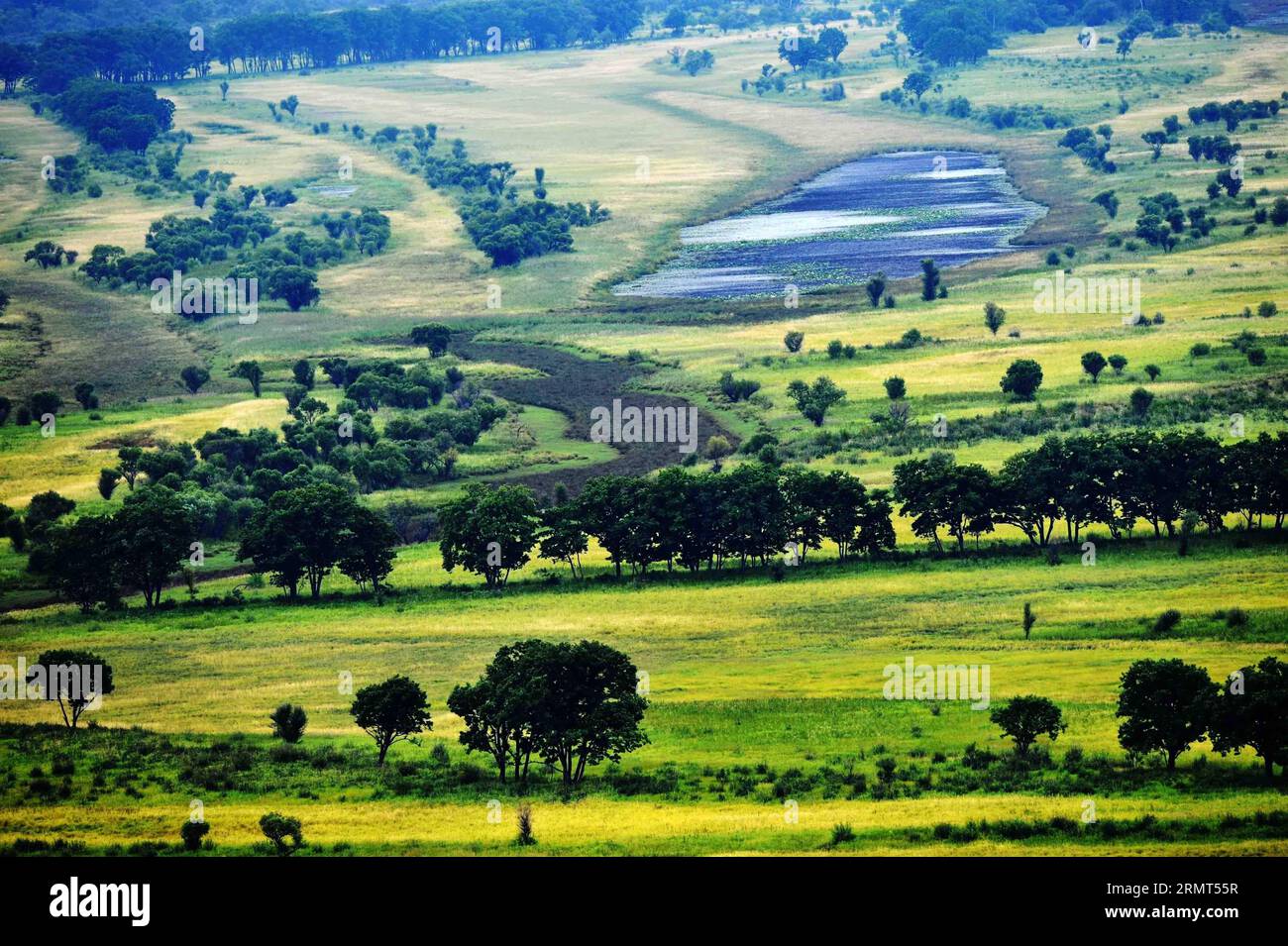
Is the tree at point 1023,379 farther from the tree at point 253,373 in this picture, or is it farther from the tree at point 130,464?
the tree at point 253,373

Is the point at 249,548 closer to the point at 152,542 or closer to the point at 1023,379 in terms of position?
the point at 152,542

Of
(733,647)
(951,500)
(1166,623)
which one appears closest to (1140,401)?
(951,500)

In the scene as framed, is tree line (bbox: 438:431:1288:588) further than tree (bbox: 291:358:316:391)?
No

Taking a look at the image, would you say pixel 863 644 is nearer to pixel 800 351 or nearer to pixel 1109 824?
pixel 1109 824

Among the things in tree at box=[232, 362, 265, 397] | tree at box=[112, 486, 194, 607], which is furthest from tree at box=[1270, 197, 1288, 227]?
tree at box=[112, 486, 194, 607]

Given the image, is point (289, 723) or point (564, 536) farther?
point (564, 536)

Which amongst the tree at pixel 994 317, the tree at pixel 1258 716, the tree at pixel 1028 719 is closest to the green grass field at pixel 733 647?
the tree at pixel 1258 716

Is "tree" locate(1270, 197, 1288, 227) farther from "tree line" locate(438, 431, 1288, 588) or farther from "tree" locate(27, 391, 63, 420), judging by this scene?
"tree" locate(27, 391, 63, 420)
